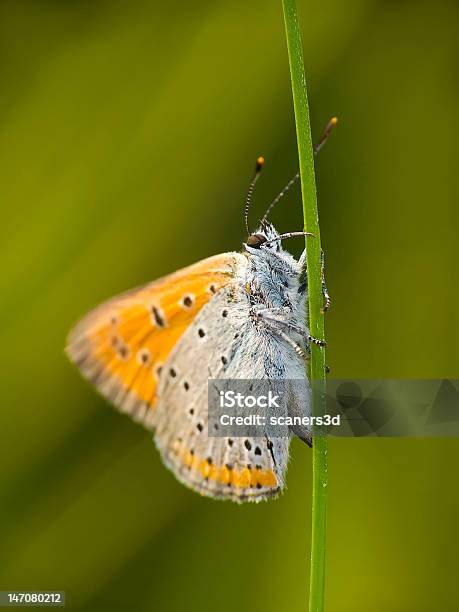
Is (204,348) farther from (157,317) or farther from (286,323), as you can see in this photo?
(286,323)

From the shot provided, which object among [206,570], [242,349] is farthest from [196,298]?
[206,570]

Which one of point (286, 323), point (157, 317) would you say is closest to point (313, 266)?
point (286, 323)

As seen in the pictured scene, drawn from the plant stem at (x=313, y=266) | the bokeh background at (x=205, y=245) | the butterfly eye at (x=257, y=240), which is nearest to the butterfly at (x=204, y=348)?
the butterfly eye at (x=257, y=240)

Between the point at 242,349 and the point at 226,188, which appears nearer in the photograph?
the point at 242,349

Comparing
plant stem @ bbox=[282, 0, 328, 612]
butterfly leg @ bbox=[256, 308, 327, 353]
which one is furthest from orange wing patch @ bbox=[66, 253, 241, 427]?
plant stem @ bbox=[282, 0, 328, 612]

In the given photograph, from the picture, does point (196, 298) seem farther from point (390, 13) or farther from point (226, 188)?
point (390, 13)

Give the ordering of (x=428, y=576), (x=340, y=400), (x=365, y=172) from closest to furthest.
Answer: (x=340, y=400)
(x=428, y=576)
(x=365, y=172)

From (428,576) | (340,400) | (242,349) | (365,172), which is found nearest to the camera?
(340,400)

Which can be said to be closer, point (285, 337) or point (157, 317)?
point (285, 337)
